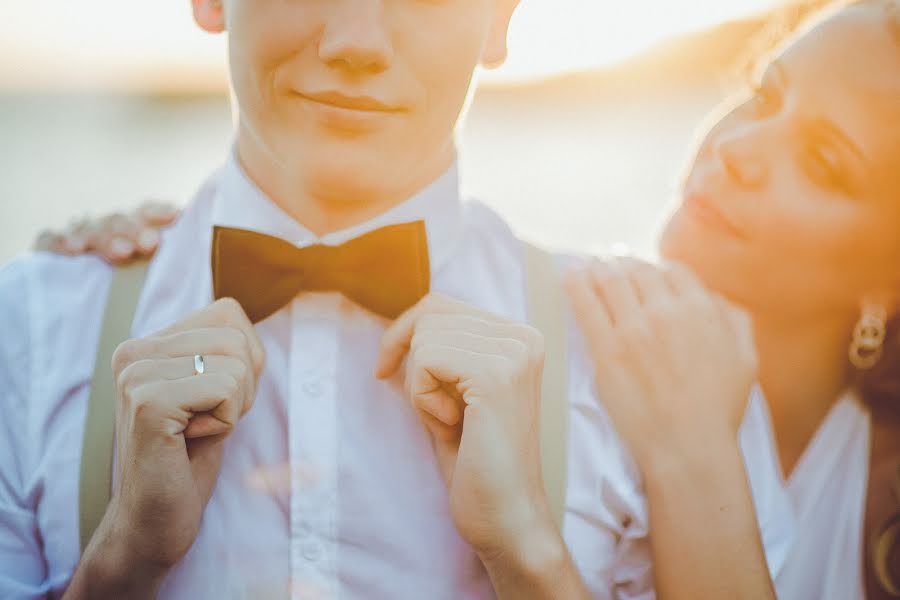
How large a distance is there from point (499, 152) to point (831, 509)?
8910 mm

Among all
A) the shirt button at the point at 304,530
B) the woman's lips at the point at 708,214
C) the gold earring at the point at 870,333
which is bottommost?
the shirt button at the point at 304,530

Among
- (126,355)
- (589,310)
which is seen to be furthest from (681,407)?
Result: (126,355)

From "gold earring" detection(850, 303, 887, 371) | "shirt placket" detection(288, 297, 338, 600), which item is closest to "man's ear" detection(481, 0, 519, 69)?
"shirt placket" detection(288, 297, 338, 600)

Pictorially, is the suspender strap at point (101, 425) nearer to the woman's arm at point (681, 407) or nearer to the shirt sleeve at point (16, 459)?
the shirt sleeve at point (16, 459)

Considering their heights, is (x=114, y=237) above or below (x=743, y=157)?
below

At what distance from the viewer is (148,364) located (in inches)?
50.8

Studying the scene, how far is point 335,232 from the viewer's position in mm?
1579

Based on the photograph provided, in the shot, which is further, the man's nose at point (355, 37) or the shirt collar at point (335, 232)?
the shirt collar at point (335, 232)

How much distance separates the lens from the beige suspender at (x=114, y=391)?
1.43 meters

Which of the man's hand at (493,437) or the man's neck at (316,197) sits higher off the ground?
the man's neck at (316,197)

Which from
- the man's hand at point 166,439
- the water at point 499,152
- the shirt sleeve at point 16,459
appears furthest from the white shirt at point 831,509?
the water at point 499,152

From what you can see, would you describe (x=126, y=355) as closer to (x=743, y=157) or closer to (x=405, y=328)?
(x=405, y=328)

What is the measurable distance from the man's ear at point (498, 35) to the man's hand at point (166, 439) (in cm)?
65

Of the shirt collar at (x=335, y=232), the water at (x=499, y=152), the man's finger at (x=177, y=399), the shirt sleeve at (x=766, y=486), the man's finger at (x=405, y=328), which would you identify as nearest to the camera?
the man's finger at (x=177, y=399)
